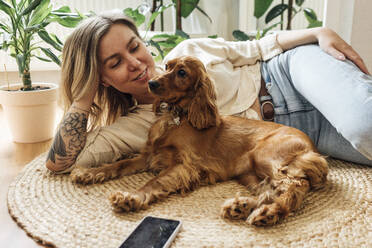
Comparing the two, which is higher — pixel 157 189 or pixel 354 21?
pixel 354 21

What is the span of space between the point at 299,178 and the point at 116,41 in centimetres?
106

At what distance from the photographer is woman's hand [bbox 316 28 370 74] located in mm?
1624

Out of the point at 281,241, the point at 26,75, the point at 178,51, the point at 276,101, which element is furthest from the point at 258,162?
the point at 26,75

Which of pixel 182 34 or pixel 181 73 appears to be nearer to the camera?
pixel 181 73

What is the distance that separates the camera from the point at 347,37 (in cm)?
245

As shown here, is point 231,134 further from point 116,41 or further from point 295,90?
point 116,41

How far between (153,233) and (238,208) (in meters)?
0.31

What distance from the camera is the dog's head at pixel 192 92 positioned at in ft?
4.75

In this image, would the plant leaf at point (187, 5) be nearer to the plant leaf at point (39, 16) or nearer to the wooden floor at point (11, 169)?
the plant leaf at point (39, 16)

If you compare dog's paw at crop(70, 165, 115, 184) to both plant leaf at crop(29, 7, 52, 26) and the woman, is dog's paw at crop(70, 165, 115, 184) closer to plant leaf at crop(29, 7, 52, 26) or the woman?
the woman

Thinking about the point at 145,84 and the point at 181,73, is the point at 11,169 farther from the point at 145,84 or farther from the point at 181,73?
the point at 181,73

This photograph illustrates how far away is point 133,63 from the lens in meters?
1.68

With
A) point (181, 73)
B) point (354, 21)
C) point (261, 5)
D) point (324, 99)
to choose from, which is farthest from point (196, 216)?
point (261, 5)

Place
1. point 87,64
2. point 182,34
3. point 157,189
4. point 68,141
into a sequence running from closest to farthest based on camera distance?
point 157,189, point 68,141, point 87,64, point 182,34
